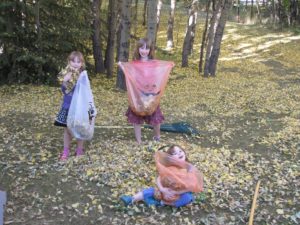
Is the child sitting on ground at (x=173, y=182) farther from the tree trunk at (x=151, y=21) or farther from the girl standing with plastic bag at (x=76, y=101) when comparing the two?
the tree trunk at (x=151, y=21)

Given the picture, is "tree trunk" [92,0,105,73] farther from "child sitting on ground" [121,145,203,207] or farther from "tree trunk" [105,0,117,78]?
"child sitting on ground" [121,145,203,207]

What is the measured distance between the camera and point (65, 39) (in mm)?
12562

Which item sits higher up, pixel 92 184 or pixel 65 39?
pixel 65 39

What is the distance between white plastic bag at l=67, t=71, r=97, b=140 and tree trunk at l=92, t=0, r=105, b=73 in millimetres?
7970

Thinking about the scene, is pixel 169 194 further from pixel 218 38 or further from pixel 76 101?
pixel 218 38

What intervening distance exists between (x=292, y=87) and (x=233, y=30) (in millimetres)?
18113

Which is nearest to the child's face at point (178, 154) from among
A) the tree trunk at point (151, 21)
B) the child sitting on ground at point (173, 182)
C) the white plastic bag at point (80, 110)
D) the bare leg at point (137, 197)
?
the child sitting on ground at point (173, 182)

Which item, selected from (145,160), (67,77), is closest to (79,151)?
(145,160)

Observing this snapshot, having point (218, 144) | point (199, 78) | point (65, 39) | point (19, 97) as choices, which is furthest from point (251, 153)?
point (199, 78)

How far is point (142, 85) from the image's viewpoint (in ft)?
22.2

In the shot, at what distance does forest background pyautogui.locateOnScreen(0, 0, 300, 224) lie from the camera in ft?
17.2

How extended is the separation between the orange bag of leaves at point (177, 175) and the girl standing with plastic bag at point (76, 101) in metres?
1.53

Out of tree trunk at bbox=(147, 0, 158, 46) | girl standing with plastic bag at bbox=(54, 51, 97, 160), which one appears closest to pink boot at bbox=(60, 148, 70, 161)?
girl standing with plastic bag at bbox=(54, 51, 97, 160)

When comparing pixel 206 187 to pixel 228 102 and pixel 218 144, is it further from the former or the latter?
pixel 228 102
